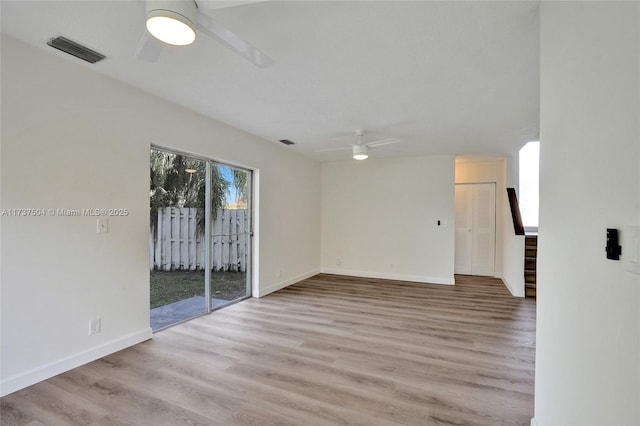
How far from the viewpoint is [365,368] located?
2.50 meters

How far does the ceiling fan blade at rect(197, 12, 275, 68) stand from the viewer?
1.47m

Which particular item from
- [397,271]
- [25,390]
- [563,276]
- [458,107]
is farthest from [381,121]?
[25,390]

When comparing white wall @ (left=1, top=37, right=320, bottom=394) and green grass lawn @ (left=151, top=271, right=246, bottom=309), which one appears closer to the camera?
white wall @ (left=1, top=37, right=320, bottom=394)

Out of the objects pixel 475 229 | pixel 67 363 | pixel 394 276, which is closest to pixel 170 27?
pixel 67 363

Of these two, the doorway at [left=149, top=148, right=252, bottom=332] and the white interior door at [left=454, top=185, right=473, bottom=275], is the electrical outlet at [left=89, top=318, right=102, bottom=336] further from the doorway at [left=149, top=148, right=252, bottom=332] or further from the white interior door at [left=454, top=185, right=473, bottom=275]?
the white interior door at [left=454, top=185, right=473, bottom=275]

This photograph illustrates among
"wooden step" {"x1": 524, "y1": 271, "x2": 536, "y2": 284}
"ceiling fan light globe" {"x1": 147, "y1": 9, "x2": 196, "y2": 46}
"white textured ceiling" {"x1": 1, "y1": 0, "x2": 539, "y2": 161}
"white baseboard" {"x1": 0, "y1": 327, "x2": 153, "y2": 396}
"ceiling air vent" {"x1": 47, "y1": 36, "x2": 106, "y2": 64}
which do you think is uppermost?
"ceiling air vent" {"x1": 47, "y1": 36, "x2": 106, "y2": 64}

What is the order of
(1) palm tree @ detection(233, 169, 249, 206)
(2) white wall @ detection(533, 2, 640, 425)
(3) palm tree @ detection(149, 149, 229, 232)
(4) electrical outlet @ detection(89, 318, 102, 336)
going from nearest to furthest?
(2) white wall @ detection(533, 2, 640, 425) → (4) electrical outlet @ detection(89, 318, 102, 336) → (3) palm tree @ detection(149, 149, 229, 232) → (1) palm tree @ detection(233, 169, 249, 206)

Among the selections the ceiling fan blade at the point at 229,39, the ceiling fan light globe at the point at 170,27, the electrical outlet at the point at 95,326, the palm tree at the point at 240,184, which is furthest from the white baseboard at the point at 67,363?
the ceiling fan blade at the point at 229,39

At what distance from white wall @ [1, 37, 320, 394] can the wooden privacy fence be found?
1.01 ft

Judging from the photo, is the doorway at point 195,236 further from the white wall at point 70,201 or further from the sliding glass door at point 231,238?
the white wall at point 70,201

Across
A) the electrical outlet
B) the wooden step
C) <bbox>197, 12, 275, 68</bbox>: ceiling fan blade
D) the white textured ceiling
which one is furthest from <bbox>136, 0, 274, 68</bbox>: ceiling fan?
the wooden step

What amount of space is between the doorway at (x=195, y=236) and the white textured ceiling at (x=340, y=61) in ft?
2.69

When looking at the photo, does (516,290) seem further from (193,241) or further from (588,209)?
(193,241)

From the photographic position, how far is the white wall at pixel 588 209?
89 centimetres
